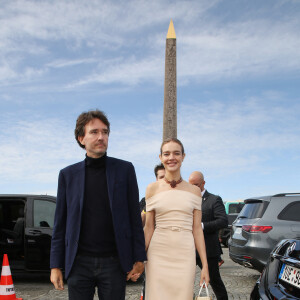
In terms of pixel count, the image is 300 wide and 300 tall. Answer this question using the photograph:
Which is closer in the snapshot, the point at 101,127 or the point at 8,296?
the point at 101,127

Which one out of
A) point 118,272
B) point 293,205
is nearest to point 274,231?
point 293,205

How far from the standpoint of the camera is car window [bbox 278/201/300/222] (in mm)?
7188

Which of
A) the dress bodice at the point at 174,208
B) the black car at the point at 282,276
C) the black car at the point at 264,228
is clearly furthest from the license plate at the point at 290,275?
the black car at the point at 264,228

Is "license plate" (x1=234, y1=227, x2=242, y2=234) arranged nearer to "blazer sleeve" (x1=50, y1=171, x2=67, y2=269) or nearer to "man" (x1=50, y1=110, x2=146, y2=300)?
"man" (x1=50, y1=110, x2=146, y2=300)

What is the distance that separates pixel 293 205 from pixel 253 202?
83 cm

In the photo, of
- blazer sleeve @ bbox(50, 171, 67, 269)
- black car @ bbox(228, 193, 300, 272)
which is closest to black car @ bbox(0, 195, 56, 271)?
black car @ bbox(228, 193, 300, 272)

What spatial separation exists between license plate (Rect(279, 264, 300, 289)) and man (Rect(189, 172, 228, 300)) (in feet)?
5.78

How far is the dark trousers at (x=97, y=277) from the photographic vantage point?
2.59m

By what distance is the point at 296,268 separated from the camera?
8.89 feet

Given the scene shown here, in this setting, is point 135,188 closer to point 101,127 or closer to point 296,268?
point 101,127

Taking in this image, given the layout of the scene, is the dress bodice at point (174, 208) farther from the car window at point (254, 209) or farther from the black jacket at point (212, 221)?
the car window at point (254, 209)

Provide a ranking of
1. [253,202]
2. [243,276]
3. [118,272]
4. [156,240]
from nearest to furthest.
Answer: [118,272]
[156,240]
[253,202]
[243,276]

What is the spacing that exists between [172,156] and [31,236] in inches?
181

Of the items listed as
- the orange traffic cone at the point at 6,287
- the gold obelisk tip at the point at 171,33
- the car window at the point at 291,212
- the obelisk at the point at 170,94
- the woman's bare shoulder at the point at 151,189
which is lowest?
the orange traffic cone at the point at 6,287
